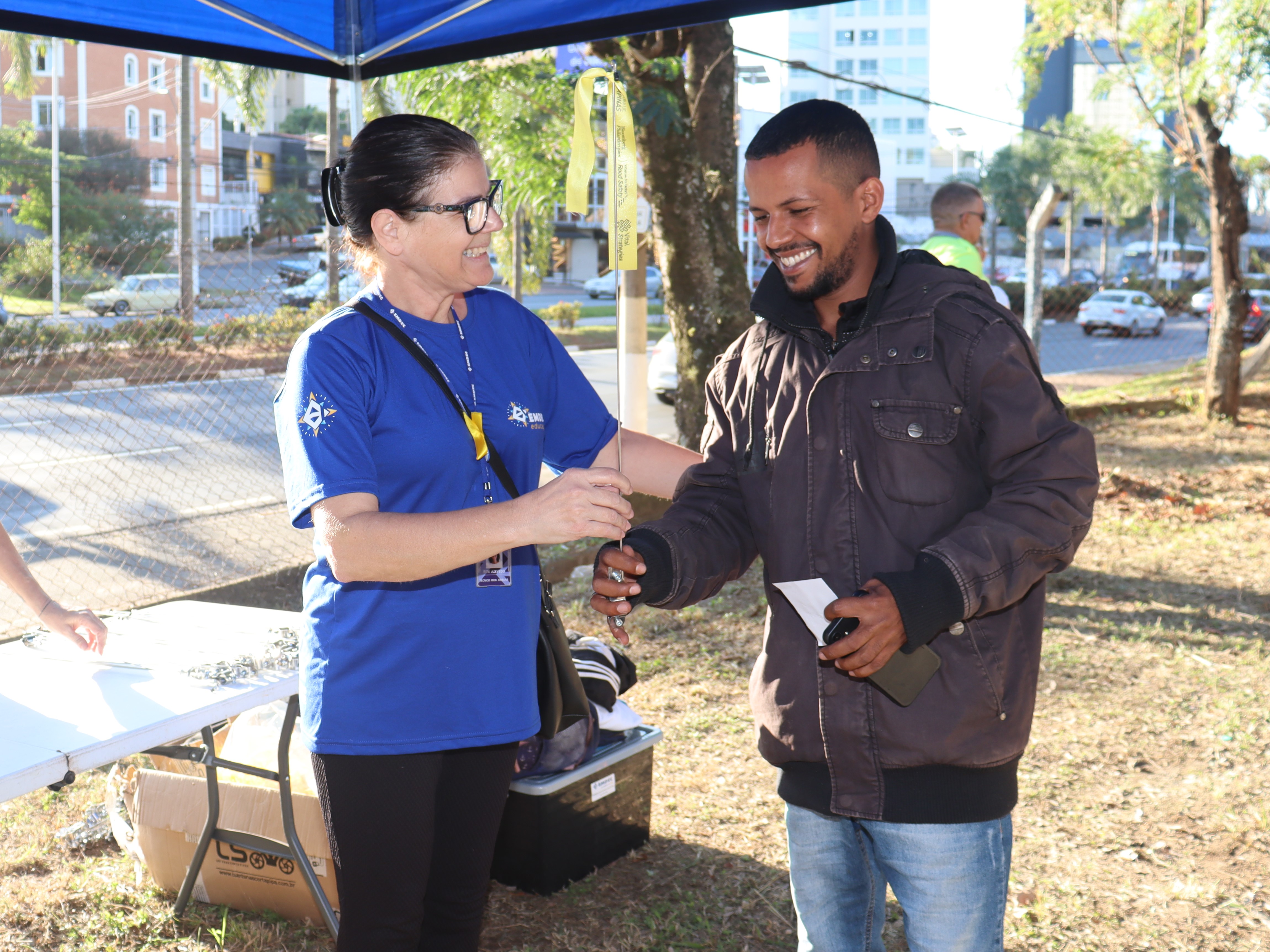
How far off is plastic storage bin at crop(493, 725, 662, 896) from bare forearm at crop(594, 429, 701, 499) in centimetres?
119

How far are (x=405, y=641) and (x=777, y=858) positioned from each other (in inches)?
79.5

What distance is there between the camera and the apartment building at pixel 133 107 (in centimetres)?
2177

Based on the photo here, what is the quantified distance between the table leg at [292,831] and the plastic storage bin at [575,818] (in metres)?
0.53

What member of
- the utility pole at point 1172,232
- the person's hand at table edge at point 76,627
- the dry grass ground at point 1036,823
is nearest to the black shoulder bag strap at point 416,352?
the person's hand at table edge at point 76,627

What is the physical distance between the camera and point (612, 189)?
1.80m

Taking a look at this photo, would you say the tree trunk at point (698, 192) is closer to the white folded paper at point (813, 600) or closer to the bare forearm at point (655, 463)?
the bare forearm at point (655, 463)

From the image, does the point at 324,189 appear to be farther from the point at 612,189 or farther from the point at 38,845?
the point at 38,845

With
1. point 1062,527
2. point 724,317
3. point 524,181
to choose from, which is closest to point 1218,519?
point 724,317

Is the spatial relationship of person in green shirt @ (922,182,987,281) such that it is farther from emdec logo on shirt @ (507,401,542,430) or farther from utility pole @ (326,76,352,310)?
emdec logo on shirt @ (507,401,542,430)

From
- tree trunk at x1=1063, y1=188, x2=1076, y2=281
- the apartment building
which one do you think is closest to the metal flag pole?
the apartment building

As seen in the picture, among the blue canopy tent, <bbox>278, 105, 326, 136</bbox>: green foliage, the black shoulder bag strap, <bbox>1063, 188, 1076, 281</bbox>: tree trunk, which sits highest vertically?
<bbox>278, 105, 326, 136</bbox>: green foliage

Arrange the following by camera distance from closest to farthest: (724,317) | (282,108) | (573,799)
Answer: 1. (573,799)
2. (724,317)
3. (282,108)

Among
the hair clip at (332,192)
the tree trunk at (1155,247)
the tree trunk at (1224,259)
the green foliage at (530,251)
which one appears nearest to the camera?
the hair clip at (332,192)

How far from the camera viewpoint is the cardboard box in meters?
3.19
